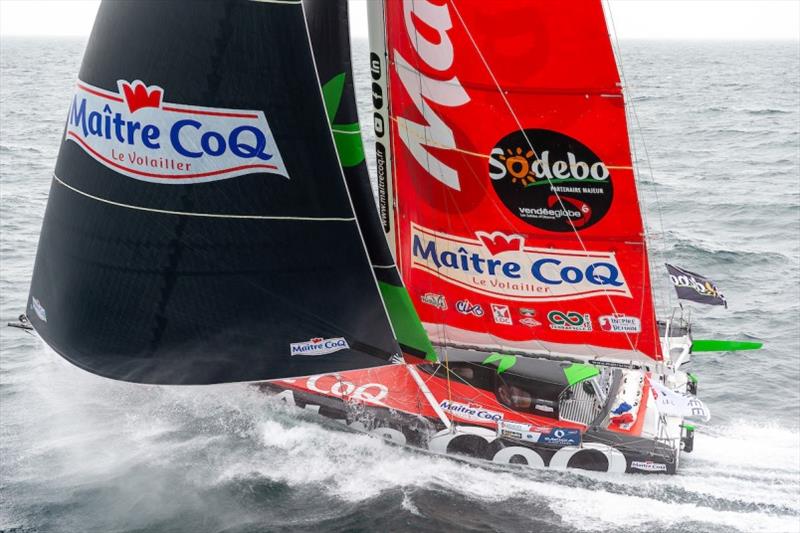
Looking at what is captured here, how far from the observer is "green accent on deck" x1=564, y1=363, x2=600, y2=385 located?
53.1 feet

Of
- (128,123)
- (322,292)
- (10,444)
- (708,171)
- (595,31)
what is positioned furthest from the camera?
(708,171)

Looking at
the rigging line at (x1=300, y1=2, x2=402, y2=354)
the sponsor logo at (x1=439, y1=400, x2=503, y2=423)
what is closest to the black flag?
the sponsor logo at (x1=439, y1=400, x2=503, y2=423)

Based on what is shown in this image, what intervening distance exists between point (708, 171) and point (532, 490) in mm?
29800

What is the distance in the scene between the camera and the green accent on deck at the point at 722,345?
58.5ft

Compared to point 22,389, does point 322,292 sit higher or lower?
higher

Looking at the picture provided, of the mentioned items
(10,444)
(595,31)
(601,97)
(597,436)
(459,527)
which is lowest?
(10,444)

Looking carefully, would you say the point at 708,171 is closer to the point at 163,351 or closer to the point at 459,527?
the point at 459,527

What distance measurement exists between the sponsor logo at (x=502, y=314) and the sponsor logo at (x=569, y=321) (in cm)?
70

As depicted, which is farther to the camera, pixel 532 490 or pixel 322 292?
pixel 532 490

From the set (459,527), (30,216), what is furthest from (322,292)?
(30,216)

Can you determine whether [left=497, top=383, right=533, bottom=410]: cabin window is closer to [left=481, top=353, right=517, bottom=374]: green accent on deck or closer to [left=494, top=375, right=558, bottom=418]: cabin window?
[left=494, top=375, right=558, bottom=418]: cabin window

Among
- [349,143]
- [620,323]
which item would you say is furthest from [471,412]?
[349,143]

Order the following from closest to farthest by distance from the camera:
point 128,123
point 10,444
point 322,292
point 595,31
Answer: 1. point 128,123
2. point 322,292
3. point 595,31
4. point 10,444

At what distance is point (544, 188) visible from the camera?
51.1 feet
